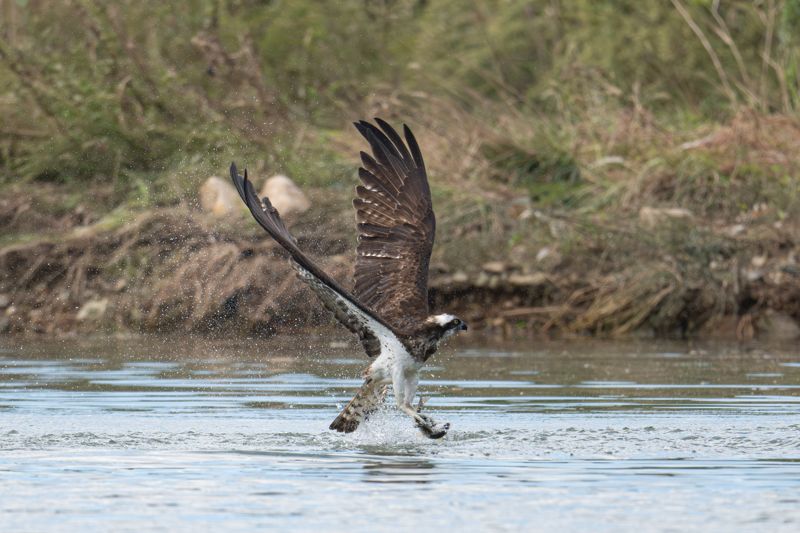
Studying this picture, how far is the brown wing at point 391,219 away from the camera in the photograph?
9148 millimetres

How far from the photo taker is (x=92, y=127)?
54.4ft

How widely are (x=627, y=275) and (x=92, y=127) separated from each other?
5.80 m

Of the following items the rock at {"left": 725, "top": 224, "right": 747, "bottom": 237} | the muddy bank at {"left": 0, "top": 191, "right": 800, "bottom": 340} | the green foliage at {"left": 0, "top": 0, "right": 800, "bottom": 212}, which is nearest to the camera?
the muddy bank at {"left": 0, "top": 191, "right": 800, "bottom": 340}

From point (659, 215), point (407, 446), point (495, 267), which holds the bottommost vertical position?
point (407, 446)

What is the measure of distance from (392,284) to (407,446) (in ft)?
4.49

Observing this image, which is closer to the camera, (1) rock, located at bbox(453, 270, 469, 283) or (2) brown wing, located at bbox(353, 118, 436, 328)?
(2) brown wing, located at bbox(353, 118, 436, 328)

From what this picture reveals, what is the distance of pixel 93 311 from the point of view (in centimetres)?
1516

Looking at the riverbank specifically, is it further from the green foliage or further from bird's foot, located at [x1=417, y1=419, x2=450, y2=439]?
bird's foot, located at [x1=417, y1=419, x2=450, y2=439]

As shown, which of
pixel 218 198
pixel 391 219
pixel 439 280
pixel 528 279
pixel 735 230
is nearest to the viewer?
pixel 391 219

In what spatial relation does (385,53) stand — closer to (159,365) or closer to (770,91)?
(770,91)

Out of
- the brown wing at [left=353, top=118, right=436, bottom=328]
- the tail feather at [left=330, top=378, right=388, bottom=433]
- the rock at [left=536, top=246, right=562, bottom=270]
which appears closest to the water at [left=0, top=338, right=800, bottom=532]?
the tail feather at [left=330, top=378, right=388, bottom=433]

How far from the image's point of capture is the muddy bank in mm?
14422

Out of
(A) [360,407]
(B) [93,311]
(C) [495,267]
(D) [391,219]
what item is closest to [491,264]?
(C) [495,267]

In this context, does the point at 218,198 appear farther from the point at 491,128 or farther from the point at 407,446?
the point at 407,446
